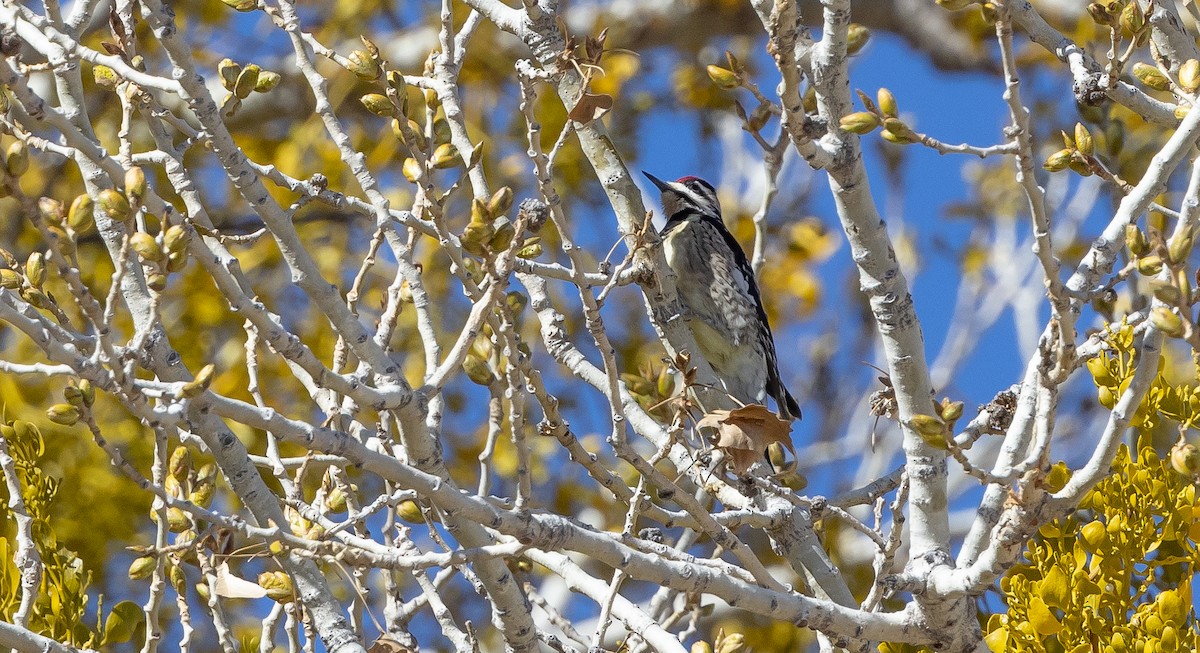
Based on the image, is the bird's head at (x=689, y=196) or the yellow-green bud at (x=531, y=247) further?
the bird's head at (x=689, y=196)

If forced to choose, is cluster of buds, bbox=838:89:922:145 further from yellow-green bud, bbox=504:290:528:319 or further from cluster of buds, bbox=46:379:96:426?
cluster of buds, bbox=46:379:96:426

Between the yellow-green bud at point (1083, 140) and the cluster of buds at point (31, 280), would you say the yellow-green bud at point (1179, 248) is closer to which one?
the yellow-green bud at point (1083, 140)

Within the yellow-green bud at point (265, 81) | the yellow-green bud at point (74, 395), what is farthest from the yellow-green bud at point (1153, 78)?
the yellow-green bud at point (74, 395)

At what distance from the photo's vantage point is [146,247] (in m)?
1.85

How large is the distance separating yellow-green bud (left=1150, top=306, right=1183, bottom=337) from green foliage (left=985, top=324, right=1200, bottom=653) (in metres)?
0.63

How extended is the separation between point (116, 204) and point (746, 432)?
1.21 metres

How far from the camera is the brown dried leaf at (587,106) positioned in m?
2.36

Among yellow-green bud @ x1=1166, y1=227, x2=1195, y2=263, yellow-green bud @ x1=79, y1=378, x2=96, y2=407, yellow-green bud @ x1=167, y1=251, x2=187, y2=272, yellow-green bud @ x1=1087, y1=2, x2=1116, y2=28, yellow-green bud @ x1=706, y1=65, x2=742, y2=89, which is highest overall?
yellow-green bud @ x1=1087, y1=2, x2=1116, y2=28

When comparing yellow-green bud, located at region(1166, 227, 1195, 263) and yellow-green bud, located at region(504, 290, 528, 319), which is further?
yellow-green bud, located at region(504, 290, 528, 319)

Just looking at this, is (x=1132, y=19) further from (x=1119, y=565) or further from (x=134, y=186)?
(x=134, y=186)

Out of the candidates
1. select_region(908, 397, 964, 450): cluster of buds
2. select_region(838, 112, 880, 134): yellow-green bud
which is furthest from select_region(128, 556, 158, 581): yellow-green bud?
select_region(838, 112, 880, 134): yellow-green bud

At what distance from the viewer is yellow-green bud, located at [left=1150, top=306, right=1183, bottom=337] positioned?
1826 millimetres

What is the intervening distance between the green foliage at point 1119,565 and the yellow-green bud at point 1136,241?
52cm

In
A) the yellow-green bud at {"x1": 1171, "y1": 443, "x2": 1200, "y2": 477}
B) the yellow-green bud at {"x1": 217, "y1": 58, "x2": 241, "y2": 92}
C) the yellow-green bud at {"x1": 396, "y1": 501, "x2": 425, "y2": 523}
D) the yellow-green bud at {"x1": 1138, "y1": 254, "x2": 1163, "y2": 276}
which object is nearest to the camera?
the yellow-green bud at {"x1": 1138, "y1": 254, "x2": 1163, "y2": 276}
